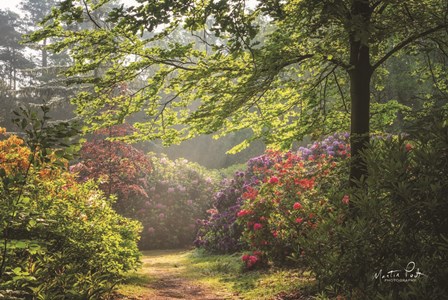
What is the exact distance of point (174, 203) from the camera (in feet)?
53.1

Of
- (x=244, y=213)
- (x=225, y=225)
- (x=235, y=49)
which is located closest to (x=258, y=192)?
(x=244, y=213)

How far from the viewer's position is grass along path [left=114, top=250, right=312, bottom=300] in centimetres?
A: 591

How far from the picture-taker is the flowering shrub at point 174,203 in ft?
48.4

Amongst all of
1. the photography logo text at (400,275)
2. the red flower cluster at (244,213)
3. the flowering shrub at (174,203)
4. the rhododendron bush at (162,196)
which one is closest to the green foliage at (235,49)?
the photography logo text at (400,275)

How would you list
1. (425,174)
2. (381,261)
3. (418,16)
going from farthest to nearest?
(418,16) → (381,261) → (425,174)

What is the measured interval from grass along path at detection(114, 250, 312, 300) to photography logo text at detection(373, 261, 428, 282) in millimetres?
2436

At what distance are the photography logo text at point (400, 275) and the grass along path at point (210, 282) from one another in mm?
2436

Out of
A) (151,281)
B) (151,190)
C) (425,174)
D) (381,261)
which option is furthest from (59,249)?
(151,190)

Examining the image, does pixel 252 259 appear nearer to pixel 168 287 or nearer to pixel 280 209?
pixel 280 209

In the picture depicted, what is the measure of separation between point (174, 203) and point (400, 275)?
1398cm

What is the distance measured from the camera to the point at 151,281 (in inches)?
279

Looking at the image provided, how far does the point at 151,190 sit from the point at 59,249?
11.3m

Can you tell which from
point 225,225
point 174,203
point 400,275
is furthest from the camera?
point 174,203

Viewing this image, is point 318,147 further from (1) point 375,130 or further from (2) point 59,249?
(2) point 59,249
